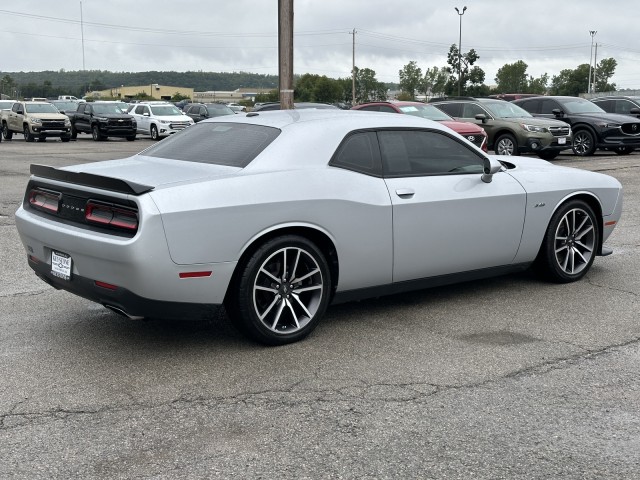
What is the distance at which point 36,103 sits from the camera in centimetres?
3425

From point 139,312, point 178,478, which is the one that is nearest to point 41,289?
point 139,312

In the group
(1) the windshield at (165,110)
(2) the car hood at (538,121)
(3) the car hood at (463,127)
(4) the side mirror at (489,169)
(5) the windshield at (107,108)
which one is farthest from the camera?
(5) the windshield at (107,108)

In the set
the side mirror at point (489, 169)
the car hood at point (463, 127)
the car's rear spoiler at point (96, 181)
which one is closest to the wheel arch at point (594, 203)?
the side mirror at point (489, 169)

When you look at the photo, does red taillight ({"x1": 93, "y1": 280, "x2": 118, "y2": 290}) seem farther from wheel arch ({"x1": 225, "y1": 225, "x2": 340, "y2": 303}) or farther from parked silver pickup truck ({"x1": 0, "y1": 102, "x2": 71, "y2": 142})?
parked silver pickup truck ({"x1": 0, "y1": 102, "x2": 71, "y2": 142})

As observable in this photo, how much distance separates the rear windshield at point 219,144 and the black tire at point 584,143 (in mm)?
18102

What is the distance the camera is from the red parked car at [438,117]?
18.6 metres

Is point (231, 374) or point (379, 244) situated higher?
point (379, 244)

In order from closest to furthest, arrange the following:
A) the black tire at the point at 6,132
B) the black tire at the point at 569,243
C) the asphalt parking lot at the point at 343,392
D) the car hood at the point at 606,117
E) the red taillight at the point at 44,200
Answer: the asphalt parking lot at the point at 343,392
the red taillight at the point at 44,200
the black tire at the point at 569,243
the car hood at the point at 606,117
the black tire at the point at 6,132

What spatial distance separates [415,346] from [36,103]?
32215 mm

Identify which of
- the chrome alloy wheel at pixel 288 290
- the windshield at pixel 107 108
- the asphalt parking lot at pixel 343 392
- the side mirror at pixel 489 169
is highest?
the windshield at pixel 107 108

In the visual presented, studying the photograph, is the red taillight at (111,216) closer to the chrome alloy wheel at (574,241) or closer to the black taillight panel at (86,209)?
the black taillight panel at (86,209)

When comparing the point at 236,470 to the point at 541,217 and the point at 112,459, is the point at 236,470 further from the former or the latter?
the point at 541,217

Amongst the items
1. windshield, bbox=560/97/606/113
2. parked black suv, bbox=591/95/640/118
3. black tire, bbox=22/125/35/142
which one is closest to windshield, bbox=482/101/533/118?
windshield, bbox=560/97/606/113

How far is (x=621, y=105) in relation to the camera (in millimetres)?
25656
